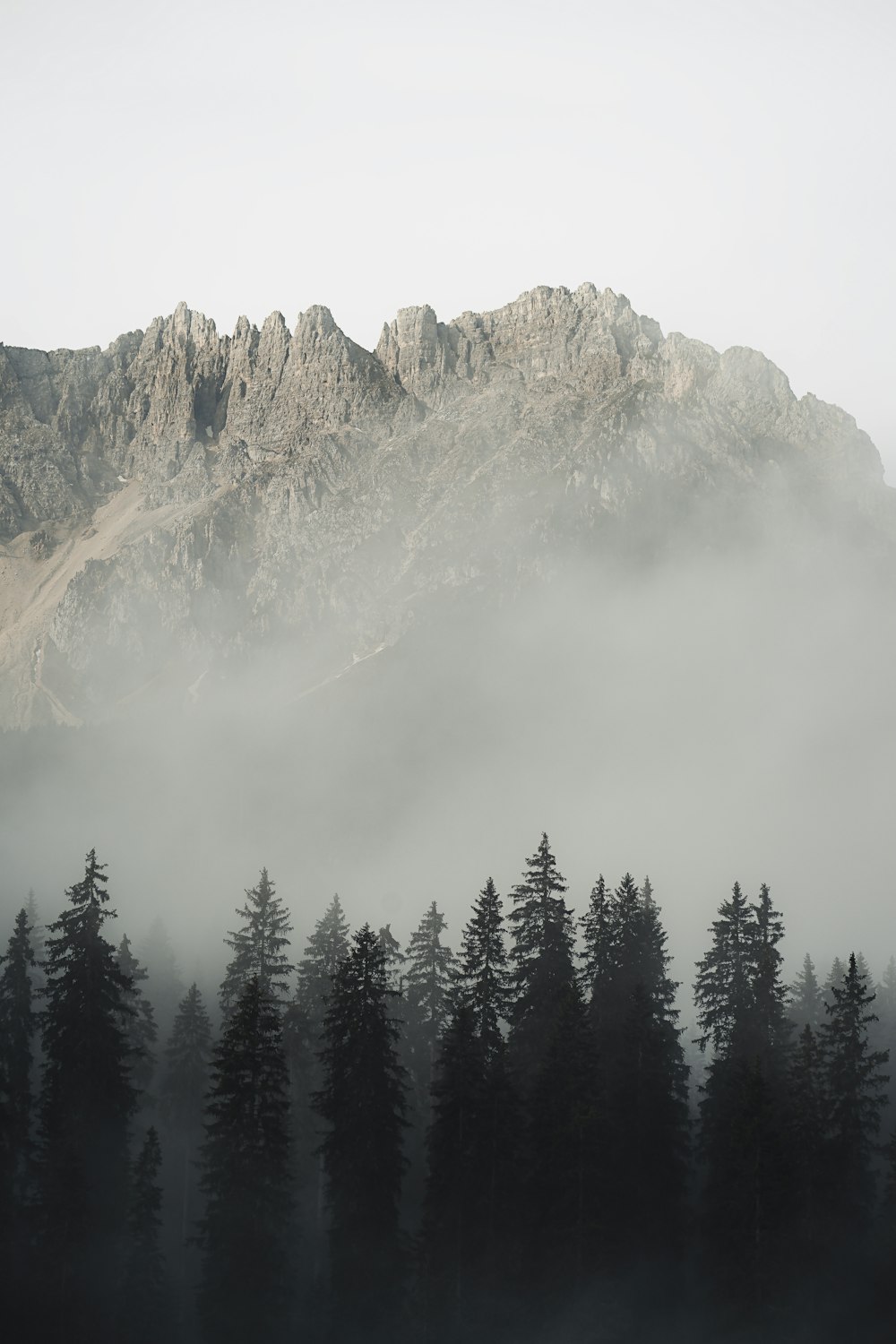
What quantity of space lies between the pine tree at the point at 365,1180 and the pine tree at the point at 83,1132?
746cm

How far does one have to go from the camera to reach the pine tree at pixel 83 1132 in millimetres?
43406

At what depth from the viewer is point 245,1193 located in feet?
139

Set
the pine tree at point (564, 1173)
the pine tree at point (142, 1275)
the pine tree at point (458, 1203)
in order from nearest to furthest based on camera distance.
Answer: the pine tree at point (142, 1275), the pine tree at point (564, 1173), the pine tree at point (458, 1203)

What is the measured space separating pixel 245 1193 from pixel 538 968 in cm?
1543

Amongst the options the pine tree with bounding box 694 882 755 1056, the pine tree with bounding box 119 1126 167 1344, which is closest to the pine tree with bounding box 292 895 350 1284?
the pine tree with bounding box 119 1126 167 1344

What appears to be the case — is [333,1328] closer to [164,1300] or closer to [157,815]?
[164,1300]

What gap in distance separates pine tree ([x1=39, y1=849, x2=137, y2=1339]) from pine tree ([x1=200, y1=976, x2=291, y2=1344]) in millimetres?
4122

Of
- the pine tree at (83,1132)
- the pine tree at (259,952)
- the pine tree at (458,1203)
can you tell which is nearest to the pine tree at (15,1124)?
the pine tree at (83,1132)

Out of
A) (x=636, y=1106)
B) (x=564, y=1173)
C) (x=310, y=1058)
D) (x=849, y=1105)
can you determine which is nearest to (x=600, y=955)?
(x=636, y=1106)

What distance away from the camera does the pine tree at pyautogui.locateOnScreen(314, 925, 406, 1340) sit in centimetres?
4469

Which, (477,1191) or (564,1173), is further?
(477,1191)

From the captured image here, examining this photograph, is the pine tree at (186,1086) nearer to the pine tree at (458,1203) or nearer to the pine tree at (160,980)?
the pine tree at (160,980)

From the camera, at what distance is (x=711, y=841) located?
157 meters

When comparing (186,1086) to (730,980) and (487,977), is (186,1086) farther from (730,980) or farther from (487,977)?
(730,980)
